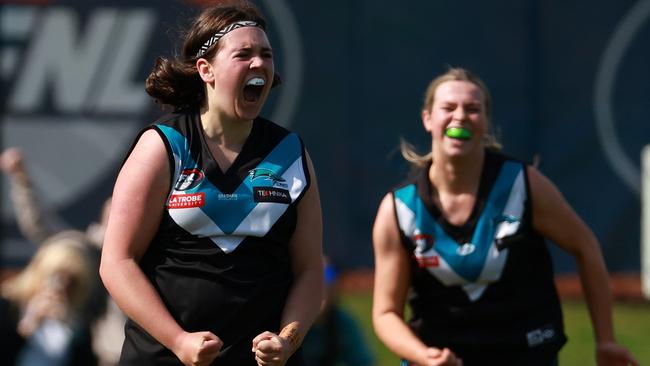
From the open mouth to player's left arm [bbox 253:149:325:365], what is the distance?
0.87 ft

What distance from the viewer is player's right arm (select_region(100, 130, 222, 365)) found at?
3426 mm

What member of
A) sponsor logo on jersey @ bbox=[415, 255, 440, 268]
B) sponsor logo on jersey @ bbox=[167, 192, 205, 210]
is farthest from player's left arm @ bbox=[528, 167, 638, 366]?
sponsor logo on jersey @ bbox=[167, 192, 205, 210]

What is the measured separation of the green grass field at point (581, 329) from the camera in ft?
27.1

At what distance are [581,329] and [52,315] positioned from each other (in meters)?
4.31

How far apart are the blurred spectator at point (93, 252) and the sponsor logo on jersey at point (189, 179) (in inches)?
107

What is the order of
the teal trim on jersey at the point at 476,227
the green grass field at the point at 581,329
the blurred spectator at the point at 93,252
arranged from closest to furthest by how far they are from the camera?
1. the teal trim on jersey at the point at 476,227
2. the blurred spectator at the point at 93,252
3. the green grass field at the point at 581,329

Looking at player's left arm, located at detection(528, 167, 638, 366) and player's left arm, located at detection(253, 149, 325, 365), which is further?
player's left arm, located at detection(528, 167, 638, 366)

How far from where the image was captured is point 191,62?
371 cm

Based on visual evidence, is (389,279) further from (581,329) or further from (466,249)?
(581,329)

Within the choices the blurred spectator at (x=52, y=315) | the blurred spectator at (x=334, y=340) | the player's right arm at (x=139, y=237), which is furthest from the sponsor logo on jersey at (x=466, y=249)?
the blurred spectator at (x=52, y=315)

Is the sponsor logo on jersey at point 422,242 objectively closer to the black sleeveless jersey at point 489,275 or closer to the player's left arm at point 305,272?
the black sleeveless jersey at point 489,275

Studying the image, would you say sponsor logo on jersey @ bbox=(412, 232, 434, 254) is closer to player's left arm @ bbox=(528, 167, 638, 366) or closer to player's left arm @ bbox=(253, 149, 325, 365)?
player's left arm @ bbox=(528, 167, 638, 366)

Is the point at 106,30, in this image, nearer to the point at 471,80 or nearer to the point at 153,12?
the point at 153,12

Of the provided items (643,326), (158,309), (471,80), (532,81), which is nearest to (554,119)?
(532,81)
